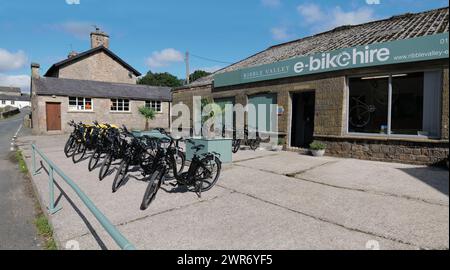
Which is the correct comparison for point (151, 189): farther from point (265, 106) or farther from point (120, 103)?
point (120, 103)

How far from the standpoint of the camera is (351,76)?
929cm

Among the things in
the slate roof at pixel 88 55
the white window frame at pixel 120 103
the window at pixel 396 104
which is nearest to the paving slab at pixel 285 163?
the window at pixel 396 104

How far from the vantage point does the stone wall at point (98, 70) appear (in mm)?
29547

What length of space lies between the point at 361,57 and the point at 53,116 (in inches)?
851

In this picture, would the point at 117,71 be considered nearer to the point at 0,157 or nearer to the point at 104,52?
the point at 104,52

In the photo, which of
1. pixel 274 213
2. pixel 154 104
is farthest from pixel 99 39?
pixel 274 213

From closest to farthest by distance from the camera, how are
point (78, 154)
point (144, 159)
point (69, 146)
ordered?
point (144, 159) → point (78, 154) → point (69, 146)

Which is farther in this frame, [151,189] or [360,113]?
[360,113]

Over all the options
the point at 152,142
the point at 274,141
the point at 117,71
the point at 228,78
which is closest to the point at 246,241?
the point at 152,142

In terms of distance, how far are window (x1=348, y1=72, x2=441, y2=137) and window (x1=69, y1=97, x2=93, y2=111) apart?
21.0 metres

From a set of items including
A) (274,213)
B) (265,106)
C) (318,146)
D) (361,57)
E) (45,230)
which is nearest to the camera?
(45,230)

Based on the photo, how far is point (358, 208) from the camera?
445cm

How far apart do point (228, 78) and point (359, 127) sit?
22.2ft

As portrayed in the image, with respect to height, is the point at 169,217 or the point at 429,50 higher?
the point at 429,50
